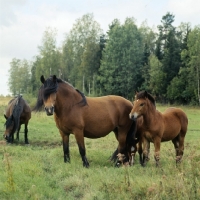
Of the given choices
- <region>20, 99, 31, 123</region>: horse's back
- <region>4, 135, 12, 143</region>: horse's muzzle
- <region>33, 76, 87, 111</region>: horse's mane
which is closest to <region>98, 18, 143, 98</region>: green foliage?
<region>20, 99, 31, 123</region>: horse's back

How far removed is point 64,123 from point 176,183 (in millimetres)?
3352

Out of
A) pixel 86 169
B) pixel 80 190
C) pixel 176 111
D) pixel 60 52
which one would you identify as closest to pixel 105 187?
pixel 80 190

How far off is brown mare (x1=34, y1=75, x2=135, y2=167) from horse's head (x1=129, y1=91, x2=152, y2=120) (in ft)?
2.47

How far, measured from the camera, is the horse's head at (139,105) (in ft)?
22.2

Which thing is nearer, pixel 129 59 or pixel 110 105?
pixel 110 105

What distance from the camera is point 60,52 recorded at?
54.1 m

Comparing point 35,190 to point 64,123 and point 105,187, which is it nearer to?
point 105,187

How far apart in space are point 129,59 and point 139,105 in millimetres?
36385

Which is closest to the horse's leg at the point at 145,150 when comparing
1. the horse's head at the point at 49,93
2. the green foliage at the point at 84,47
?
the horse's head at the point at 49,93

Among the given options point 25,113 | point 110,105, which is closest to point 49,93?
point 110,105

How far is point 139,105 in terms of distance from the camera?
22.6ft

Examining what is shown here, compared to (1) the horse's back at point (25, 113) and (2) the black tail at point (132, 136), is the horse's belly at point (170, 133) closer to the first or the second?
(2) the black tail at point (132, 136)

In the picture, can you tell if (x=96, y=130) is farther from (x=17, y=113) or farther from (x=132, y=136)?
(x=17, y=113)

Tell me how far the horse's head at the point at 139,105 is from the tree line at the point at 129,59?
31.0 metres
